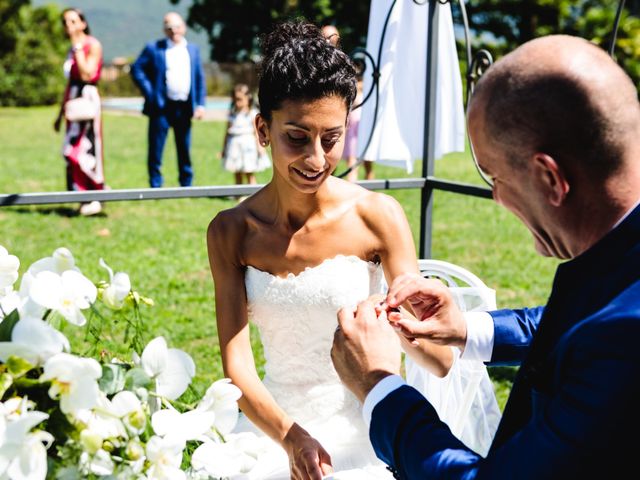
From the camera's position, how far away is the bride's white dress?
2.38 m

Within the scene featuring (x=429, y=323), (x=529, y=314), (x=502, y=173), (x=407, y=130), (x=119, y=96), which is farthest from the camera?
(x=119, y=96)

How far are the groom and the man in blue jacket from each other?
343 inches

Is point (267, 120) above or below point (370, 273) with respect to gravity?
above

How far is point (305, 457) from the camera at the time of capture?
200cm

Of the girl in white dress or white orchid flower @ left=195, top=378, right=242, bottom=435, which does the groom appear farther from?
the girl in white dress

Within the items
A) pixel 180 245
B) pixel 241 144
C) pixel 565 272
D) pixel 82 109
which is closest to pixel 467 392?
pixel 565 272

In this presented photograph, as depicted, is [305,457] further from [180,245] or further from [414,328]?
[180,245]

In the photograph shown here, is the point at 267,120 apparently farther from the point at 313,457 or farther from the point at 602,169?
the point at 602,169

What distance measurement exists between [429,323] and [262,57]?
961 mm

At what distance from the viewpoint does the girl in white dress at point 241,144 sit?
1155 centimetres

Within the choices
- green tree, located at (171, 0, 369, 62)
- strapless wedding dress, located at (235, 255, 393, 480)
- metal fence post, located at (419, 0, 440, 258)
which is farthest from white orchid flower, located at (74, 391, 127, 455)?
green tree, located at (171, 0, 369, 62)

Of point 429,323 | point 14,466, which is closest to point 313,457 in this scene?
point 429,323

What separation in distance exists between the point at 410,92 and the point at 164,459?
2777mm

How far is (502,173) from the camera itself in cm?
135
